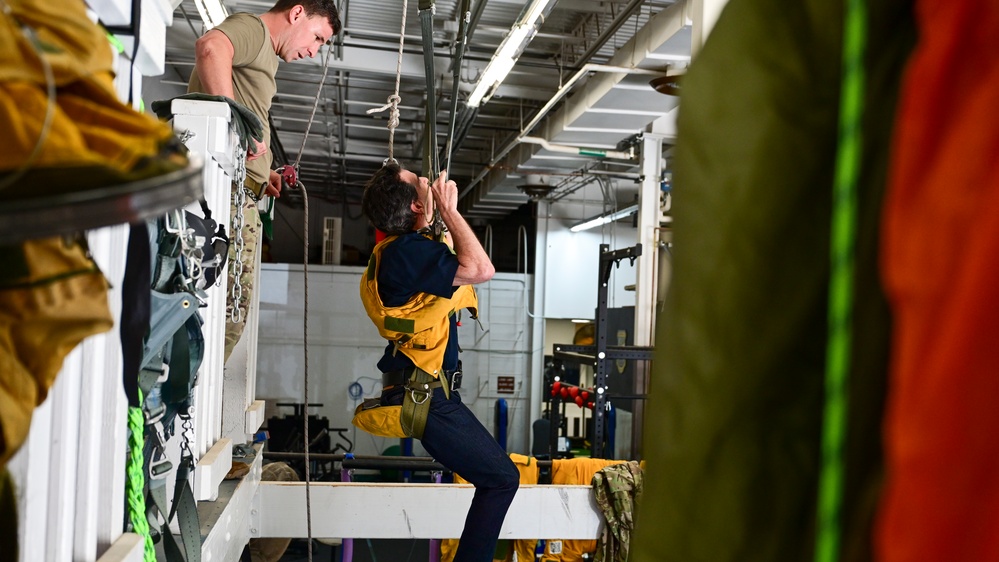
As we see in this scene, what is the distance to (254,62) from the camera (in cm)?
313

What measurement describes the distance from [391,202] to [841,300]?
3395 mm

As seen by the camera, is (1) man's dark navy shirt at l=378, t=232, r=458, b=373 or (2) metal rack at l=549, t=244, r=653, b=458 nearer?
(1) man's dark navy shirt at l=378, t=232, r=458, b=373

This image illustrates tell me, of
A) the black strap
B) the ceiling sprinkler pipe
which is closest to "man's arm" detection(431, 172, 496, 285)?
the black strap

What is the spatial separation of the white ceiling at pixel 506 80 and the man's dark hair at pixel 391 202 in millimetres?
2943

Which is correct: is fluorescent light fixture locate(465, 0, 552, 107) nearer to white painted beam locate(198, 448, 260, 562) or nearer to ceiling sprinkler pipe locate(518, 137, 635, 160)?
ceiling sprinkler pipe locate(518, 137, 635, 160)

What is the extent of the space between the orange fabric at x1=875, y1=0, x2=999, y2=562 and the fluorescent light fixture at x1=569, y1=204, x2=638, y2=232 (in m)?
11.7

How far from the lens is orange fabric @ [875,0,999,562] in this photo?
426 millimetres

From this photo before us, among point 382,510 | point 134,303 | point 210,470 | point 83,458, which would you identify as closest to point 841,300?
point 134,303

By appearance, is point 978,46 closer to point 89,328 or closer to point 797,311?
point 797,311

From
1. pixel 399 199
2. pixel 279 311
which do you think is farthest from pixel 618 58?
pixel 279 311

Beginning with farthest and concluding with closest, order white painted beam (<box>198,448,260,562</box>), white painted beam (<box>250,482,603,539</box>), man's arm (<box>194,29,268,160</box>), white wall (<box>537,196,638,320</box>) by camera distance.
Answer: white wall (<box>537,196,638,320</box>) → white painted beam (<box>250,482,603,539</box>) → man's arm (<box>194,29,268,160</box>) → white painted beam (<box>198,448,260,562</box>)

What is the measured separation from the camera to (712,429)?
1.82 feet

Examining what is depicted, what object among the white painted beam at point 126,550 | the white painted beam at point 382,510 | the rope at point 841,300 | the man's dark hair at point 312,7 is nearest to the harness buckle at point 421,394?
the white painted beam at point 382,510

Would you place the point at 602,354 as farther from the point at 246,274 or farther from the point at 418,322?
the point at 246,274
